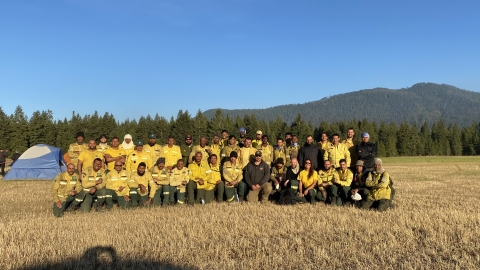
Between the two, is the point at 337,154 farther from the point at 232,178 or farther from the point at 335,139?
the point at 232,178

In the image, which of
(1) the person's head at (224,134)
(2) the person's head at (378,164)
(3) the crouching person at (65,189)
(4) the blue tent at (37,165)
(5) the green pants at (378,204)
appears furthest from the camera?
(4) the blue tent at (37,165)

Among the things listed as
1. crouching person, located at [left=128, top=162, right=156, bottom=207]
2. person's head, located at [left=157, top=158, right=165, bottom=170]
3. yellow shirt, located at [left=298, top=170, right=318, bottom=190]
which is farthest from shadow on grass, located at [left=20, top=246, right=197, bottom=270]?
yellow shirt, located at [left=298, top=170, right=318, bottom=190]

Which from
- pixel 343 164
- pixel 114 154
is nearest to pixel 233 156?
pixel 343 164

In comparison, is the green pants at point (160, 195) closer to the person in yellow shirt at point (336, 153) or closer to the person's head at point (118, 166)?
the person's head at point (118, 166)

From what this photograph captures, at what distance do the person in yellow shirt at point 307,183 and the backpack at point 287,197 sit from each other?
0.28 meters

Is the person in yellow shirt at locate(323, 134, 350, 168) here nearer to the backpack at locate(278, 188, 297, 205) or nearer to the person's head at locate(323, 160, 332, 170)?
the person's head at locate(323, 160, 332, 170)

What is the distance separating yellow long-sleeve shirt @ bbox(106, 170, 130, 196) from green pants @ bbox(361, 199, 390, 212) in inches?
271

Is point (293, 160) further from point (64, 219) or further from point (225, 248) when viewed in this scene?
point (64, 219)

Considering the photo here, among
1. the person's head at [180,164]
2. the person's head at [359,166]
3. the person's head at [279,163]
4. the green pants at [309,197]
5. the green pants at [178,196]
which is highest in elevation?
the person's head at [180,164]

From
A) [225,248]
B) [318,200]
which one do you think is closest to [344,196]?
[318,200]

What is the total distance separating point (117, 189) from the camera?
1080 cm

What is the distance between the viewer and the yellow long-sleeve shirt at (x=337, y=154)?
1155 centimetres

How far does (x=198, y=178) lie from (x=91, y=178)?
3.18 m

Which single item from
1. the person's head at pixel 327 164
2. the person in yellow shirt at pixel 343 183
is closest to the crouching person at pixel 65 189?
the person's head at pixel 327 164
